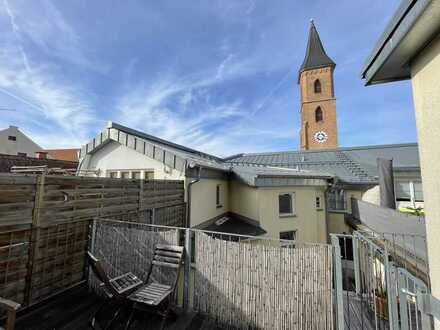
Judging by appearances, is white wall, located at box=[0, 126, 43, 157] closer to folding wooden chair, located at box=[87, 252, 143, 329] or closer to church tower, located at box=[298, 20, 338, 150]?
folding wooden chair, located at box=[87, 252, 143, 329]

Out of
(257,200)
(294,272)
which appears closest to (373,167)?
(257,200)

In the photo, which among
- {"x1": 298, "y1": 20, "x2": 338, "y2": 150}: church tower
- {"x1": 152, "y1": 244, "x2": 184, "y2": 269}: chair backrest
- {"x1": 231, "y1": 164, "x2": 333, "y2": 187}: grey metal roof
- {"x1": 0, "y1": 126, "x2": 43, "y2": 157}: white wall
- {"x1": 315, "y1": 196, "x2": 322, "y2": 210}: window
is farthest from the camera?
{"x1": 298, "y1": 20, "x2": 338, "y2": 150}: church tower

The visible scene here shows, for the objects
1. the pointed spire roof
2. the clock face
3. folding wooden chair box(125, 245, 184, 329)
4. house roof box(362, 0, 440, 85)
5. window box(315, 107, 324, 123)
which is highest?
the pointed spire roof

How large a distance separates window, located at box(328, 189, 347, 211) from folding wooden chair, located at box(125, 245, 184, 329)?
1384cm

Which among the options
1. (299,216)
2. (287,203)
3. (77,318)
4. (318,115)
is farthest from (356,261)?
(318,115)

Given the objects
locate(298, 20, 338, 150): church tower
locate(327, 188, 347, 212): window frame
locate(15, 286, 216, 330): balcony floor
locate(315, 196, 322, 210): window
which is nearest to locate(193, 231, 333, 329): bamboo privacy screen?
locate(15, 286, 216, 330): balcony floor

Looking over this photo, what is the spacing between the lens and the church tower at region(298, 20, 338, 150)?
29.2 meters

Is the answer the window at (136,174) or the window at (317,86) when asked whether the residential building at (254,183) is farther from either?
the window at (317,86)

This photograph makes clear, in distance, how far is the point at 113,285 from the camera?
11.8 feet

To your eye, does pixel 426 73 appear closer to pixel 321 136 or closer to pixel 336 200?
pixel 336 200

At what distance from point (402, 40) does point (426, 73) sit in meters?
0.40

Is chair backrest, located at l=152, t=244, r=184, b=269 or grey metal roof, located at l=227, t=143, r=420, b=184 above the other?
grey metal roof, located at l=227, t=143, r=420, b=184

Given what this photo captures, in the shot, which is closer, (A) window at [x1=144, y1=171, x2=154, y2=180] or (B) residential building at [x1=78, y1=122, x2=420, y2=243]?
(B) residential building at [x1=78, y1=122, x2=420, y2=243]

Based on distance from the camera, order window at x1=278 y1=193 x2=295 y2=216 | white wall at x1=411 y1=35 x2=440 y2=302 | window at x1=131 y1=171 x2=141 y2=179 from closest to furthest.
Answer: white wall at x1=411 y1=35 x2=440 y2=302 < window at x1=131 y1=171 x2=141 y2=179 < window at x1=278 y1=193 x2=295 y2=216
